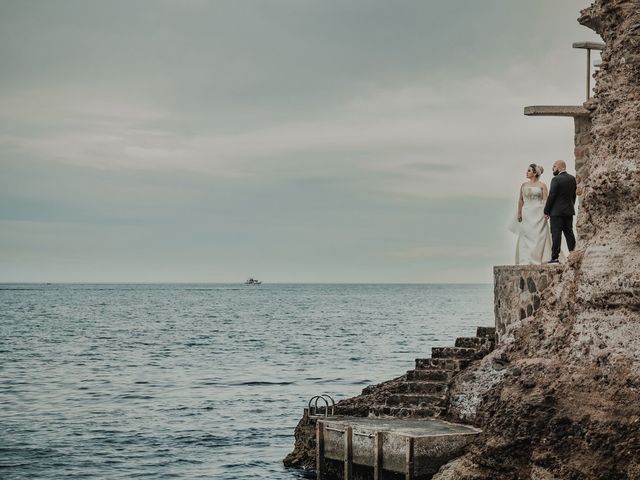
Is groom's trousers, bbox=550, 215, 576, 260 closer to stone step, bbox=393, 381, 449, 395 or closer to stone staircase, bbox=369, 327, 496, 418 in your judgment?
stone staircase, bbox=369, 327, 496, 418

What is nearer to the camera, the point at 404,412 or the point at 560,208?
the point at 404,412

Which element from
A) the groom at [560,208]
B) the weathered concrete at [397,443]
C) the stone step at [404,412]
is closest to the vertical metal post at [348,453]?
the weathered concrete at [397,443]

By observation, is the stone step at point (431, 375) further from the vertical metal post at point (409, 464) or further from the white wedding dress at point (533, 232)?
the vertical metal post at point (409, 464)

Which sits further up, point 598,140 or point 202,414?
point 598,140

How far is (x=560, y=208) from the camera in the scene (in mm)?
18891

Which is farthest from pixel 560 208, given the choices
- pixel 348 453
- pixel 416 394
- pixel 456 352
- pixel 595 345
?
pixel 348 453

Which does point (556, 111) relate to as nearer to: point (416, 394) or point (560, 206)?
point (560, 206)

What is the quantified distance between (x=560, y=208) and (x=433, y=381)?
3779 mm

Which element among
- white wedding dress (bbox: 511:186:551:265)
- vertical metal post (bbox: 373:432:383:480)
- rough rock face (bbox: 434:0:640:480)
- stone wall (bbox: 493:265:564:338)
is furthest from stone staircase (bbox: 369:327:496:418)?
vertical metal post (bbox: 373:432:383:480)

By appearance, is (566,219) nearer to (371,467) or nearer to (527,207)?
(527,207)

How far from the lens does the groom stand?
61.9 feet

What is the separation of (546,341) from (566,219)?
11.9 feet

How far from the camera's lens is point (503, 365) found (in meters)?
17.3

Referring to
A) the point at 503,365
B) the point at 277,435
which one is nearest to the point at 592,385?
the point at 503,365
